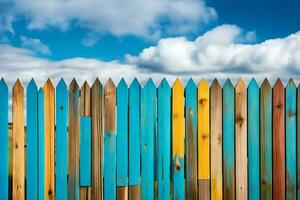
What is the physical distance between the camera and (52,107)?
5059 mm

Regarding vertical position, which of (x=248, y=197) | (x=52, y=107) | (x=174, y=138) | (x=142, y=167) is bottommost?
(x=248, y=197)

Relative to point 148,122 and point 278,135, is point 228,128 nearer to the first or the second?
point 278,135

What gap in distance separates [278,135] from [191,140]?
113 cm

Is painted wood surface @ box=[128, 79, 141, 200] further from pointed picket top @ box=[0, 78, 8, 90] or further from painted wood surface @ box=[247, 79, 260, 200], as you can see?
pointed picket top @ box=[0, 78, 8, 90]

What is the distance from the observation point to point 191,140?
5.07m

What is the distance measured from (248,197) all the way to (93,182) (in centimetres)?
198

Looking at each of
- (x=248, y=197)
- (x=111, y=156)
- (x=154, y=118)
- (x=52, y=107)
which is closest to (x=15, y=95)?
(x=52, y=107)

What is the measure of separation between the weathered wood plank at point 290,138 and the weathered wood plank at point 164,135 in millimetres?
→ 1532

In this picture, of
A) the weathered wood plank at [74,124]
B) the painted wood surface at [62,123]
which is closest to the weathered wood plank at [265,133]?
the weathered wood plank at [74,124]

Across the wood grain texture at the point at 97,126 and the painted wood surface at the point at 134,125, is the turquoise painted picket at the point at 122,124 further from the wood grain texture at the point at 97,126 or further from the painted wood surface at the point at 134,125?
the wood grain texture at the point at 97,126

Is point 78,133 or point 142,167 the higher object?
point 78,133

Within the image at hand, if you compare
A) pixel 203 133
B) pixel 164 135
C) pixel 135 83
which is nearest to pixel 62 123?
pixel 135 83

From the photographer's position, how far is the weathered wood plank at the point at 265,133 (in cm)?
514

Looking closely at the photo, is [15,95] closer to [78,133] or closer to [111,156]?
[78,133]
